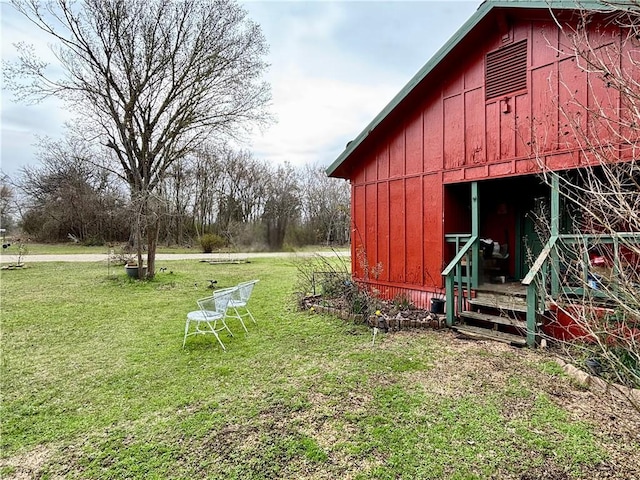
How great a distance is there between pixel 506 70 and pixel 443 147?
1533mm

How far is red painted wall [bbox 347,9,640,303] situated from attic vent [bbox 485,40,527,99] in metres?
0.09

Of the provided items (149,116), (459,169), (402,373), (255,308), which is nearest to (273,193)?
(149,116)

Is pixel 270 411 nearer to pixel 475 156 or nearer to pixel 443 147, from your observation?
pixel 475 156

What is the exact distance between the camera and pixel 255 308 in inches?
305

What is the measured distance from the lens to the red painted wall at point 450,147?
507 cm

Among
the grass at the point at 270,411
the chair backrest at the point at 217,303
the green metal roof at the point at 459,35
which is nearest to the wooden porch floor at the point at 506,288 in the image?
the grass at the point at 270,411

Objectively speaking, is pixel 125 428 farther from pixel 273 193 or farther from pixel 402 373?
pixel 273 193

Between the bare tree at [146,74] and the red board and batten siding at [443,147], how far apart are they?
24.3ft

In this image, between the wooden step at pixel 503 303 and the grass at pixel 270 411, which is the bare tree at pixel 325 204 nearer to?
the wooden step at pixel 503 303

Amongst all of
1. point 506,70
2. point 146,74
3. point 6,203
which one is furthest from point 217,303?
point 6,203

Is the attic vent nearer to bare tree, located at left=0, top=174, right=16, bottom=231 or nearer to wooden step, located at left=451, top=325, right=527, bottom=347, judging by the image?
wooden step, located at left=451, top=325, right=527, bottom=347

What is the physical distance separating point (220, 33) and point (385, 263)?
10620mm

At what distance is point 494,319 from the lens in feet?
17.4

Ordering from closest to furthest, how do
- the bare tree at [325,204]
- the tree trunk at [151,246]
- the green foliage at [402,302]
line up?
the green foliage at [402,302], the tree trunk at [151,246], the bare tree at [325,204]
